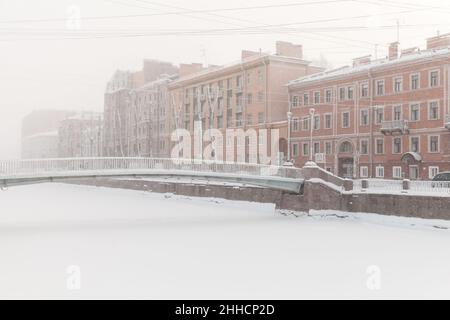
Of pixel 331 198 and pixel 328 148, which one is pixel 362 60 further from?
pixel 331 198

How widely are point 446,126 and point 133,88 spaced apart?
36.7 metres

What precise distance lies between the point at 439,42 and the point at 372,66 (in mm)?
4795

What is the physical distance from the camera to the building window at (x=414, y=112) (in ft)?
120

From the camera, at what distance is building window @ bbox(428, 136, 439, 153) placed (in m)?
34.9

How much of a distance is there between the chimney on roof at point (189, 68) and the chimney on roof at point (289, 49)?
42.0ft

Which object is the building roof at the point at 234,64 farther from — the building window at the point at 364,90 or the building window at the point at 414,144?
the building window at the point at 414,144

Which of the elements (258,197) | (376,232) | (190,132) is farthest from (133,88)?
(376,232)

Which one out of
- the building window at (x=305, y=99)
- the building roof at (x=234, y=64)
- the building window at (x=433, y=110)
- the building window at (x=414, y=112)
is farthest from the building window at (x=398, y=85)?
the building roof at (x=234, y=64)

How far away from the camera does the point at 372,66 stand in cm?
3934

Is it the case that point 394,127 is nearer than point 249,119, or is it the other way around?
point 394,127

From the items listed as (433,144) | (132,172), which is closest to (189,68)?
(433,144)

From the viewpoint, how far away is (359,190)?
85.7ft
